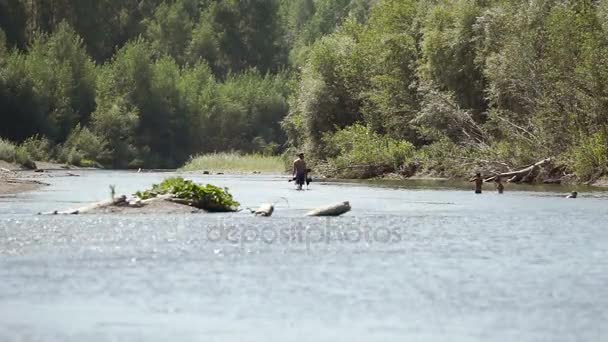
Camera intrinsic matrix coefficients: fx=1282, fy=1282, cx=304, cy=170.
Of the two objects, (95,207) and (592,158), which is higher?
(592,158)

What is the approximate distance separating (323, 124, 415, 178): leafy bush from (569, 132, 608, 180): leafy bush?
17039 mm

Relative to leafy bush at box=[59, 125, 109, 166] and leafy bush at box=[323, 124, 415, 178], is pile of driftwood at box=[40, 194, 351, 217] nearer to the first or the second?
leafy bush at box=[323, 124, 415, 178]

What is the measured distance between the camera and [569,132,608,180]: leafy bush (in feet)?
208

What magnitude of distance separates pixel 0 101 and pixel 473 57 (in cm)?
4743

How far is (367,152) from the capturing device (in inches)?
3182

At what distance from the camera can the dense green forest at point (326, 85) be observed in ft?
226

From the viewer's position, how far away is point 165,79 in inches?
5340

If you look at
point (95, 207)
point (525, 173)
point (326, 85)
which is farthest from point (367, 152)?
point (95, 207)

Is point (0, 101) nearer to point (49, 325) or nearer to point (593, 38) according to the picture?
point (593, 38)

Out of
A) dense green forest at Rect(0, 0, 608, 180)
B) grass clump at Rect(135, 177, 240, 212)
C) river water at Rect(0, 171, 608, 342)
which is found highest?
dense green forest at Rect(0, 0, 608, 180)

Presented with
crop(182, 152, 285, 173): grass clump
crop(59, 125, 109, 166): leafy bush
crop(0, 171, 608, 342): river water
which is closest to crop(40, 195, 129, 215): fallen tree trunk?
crop(0, 171, 608, 342): river water

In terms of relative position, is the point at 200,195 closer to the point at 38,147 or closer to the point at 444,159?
the point at 444,159

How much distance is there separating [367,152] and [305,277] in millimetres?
56621

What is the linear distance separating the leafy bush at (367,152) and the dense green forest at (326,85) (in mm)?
140
